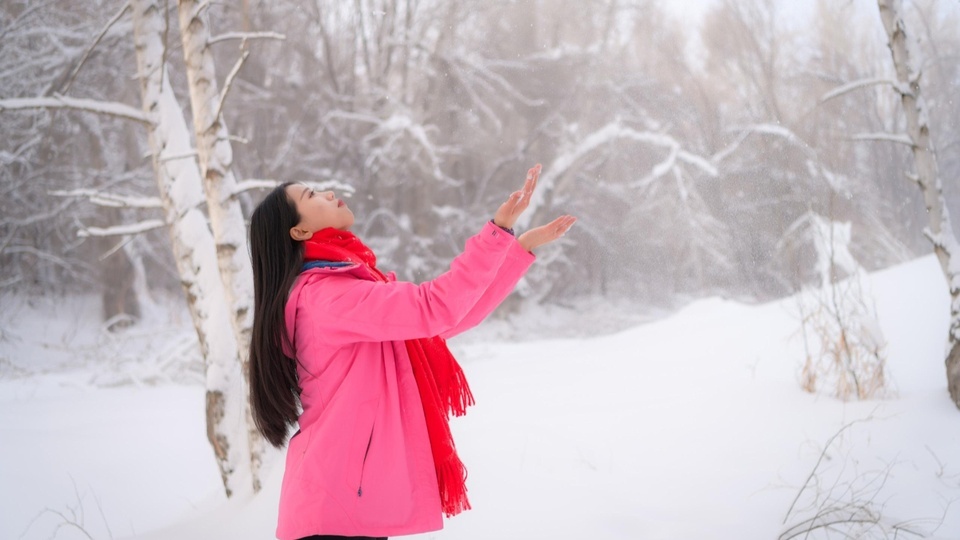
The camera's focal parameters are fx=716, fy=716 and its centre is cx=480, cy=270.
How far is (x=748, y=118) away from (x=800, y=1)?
1342 mm

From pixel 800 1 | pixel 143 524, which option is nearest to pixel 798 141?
pixel 800 1

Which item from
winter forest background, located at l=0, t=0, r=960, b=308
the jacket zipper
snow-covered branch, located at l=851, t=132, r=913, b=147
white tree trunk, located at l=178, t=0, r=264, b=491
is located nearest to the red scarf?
the jacket zipper

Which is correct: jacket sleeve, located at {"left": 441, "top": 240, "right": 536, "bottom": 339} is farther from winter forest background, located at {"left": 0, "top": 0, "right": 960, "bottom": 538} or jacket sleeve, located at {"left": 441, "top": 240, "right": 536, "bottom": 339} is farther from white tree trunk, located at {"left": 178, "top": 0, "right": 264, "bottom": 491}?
winter forest background, located at {"left": 0, "top": 0, "right": 960, "bottom": 538}

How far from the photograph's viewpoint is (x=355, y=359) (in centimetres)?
108

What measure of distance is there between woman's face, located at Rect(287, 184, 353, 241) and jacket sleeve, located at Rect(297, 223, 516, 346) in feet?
0.38

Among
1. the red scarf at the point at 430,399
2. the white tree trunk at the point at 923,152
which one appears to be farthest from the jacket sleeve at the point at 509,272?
the white tree trunk at the point at 923,152

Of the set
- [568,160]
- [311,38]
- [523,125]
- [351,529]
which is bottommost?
[351,529]

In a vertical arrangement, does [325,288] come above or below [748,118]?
below

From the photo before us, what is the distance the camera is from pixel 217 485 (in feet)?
11.0

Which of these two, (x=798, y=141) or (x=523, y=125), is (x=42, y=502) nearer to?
(x=798, y=141)

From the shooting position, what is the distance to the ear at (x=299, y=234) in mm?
1145

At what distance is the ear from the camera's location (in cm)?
114

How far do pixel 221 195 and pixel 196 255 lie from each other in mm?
256

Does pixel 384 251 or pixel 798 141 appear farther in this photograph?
pixel 384 251
